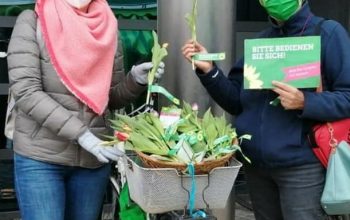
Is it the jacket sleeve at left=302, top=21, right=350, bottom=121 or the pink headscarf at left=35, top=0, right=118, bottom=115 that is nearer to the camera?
the jacket sleeve at left=302, top=21, right=350, bottom=121

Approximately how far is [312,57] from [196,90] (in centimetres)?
101

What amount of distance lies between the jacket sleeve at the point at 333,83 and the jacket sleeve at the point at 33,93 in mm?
1129

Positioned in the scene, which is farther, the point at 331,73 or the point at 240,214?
the point at 240,214

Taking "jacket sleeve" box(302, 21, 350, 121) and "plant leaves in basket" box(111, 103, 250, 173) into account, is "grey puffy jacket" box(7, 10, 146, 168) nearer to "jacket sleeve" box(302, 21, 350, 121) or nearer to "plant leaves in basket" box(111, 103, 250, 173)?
"plant leaves in basket" box(111, 103, 250, 173)

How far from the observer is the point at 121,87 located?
3.12m

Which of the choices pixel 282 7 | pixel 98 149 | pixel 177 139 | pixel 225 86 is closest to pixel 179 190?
pixel 177 139

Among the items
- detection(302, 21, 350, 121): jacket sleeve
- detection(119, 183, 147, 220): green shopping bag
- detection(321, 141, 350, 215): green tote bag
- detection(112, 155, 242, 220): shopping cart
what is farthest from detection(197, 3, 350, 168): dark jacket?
detection(119, 183, 147, 220): green shopping bag

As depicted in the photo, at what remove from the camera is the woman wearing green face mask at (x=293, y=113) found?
8.67ft

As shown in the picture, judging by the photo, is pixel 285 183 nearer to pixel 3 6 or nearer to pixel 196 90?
pixel 196 90

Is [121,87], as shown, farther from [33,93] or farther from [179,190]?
[179,190]

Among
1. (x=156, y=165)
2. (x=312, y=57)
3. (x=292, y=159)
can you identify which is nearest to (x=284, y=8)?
(x=312, y=57)

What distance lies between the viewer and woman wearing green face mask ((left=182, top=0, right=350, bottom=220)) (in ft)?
8.67

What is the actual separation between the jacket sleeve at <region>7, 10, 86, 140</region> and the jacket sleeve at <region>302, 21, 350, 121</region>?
1.13 m

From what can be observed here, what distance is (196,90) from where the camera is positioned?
3496 millimetres
